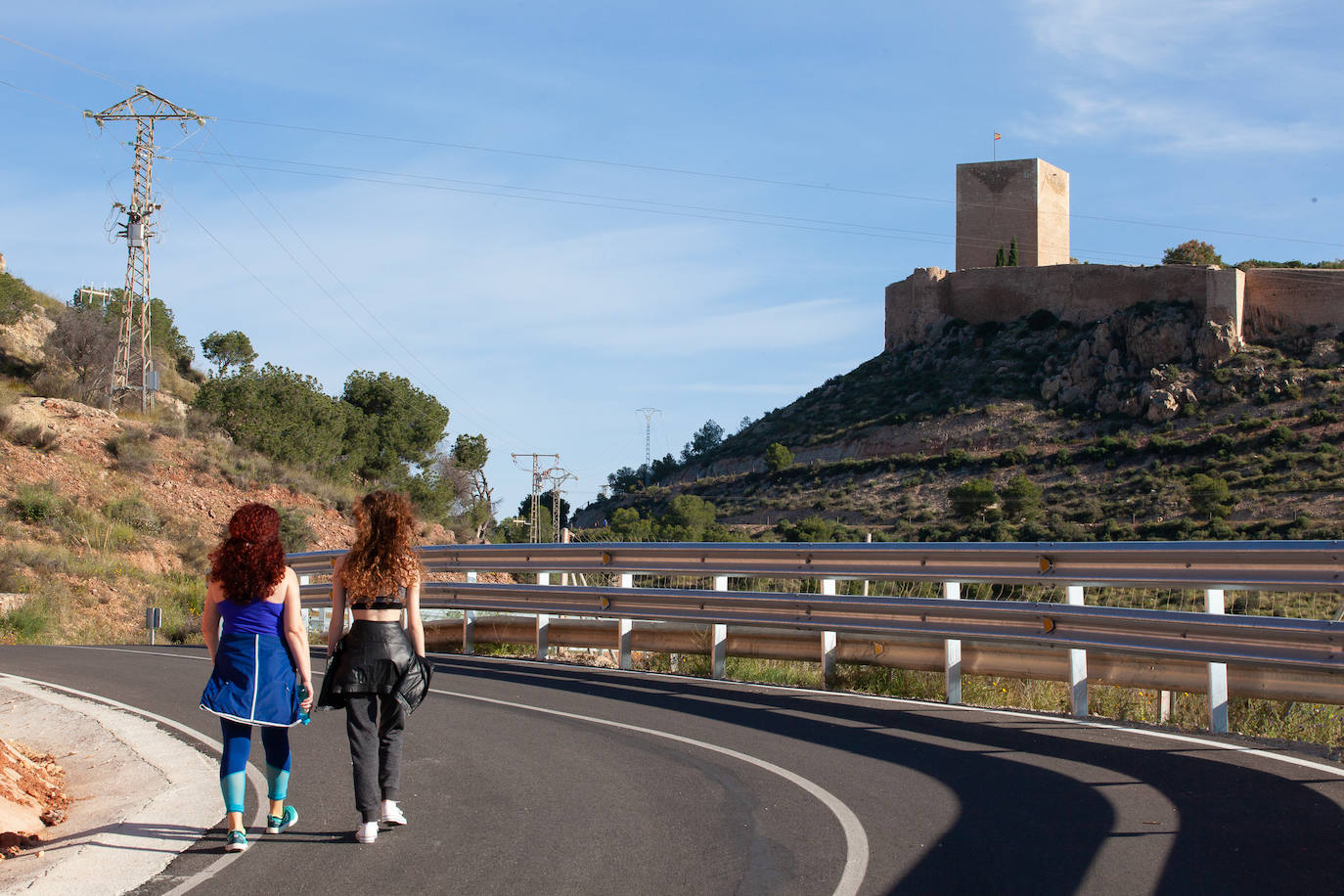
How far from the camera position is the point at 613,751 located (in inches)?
328

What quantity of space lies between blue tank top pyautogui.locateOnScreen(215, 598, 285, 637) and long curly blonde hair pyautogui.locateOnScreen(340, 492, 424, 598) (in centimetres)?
46

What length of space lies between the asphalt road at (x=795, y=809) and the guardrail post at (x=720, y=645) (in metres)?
1.97

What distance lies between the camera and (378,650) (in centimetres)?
638

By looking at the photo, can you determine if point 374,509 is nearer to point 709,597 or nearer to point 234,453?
point 709,597

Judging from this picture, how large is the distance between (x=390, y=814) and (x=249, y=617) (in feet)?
4.14

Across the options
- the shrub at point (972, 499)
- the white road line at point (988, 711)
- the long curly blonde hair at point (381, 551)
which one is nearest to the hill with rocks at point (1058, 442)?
the shrub at point (972, 499)

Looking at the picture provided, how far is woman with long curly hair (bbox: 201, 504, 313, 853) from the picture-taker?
6.01m

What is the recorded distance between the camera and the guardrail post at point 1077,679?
941cm

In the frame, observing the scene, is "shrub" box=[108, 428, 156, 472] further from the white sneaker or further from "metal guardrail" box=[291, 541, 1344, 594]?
the white sneaker

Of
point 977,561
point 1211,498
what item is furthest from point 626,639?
point 1211,498

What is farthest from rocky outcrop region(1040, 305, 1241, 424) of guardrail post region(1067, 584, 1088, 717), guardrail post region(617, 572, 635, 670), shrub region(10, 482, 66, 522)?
guardrail post region(1067, 584, 1088, 717)

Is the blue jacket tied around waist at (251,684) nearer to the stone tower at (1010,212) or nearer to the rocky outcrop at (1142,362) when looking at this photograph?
the rocky outcrop at (1142,362)

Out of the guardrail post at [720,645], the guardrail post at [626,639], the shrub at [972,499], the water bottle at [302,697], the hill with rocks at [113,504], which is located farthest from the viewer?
the shrub at [972,499]

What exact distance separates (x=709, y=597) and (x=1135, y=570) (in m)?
4.42
